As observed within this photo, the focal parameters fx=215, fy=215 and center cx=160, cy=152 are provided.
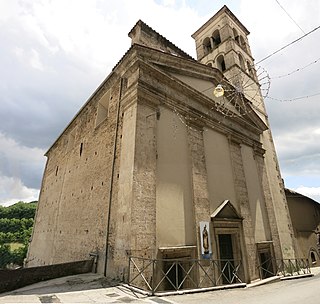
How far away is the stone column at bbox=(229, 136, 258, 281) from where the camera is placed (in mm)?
8695

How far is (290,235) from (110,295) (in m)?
11.5

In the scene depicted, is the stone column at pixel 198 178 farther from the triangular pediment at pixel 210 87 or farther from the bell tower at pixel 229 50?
the bell tower at pixel 229 50

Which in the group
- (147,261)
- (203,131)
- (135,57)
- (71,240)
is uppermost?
(135,57)

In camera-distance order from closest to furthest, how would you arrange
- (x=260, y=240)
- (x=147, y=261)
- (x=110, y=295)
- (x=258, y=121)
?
1. (x=110, y=295)
2. (x=147, y=261)
3. (x=260, y=240)
4. (x=258, y=121)

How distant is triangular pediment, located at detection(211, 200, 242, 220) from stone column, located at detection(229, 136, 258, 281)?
27.3 inches

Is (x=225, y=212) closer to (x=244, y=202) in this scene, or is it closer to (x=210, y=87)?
(x=244, y=202)

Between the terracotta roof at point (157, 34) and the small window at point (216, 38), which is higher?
the small window at point (216, 38)

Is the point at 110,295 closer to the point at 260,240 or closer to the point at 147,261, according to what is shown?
the point at 147,261

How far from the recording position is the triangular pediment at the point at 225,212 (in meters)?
8.13

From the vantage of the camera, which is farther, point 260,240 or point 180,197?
point 260,240

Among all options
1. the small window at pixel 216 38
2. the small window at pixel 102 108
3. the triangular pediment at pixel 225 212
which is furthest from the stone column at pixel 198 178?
the small window at pixel 216 38

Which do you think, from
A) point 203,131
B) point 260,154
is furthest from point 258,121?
point 203,131

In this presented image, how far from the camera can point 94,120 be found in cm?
1060

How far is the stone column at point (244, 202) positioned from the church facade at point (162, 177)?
0.05 m
